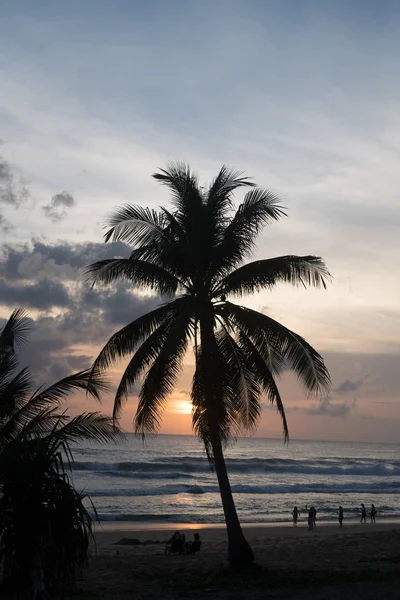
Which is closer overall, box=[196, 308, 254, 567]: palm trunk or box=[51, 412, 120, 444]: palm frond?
box=[51, 412, 120, 444]: palm frond

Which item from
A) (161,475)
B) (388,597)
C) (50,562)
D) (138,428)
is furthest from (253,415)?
(161,475)

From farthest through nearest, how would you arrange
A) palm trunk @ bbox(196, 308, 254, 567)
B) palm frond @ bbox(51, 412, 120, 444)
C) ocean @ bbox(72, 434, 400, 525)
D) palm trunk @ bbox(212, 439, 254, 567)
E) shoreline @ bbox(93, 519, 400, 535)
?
ocean @ bbox(72, 434, 400, 525)
shoreline @ bbox(93, 519, 400, 535)
palm trunk @ bbox(212, 439, 254, 567)
palm trunk @ bbox(196, 308, 254, 567)
palm frond @ bbox(51, 412, 120, 444)

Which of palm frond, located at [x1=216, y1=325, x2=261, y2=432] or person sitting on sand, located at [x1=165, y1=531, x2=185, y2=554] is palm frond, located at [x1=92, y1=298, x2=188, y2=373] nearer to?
palm frond, located at [x1=216, y1=325, x2=261, y2=432]

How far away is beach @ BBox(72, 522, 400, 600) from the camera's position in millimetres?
13312

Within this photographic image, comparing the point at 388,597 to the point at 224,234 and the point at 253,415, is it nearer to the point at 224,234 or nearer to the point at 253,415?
the point at 253,415

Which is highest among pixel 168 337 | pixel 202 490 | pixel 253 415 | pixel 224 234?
pixel 224 234

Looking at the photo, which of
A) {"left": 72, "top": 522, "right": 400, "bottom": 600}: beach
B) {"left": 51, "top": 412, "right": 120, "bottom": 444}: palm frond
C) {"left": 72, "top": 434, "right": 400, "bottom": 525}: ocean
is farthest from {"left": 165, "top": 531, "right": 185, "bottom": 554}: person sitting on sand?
{"left": 51, "top": 412, "right": 120, "bottom": 444}: palm frond

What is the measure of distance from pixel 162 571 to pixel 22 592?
7.64 m

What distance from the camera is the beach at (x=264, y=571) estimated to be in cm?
1331

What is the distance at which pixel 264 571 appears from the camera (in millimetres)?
15148

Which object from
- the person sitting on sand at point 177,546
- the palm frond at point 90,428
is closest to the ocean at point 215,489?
the person sitting on sand at point 177,546

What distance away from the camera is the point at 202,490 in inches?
2031

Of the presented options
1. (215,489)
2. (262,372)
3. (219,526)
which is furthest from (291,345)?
(215,489)

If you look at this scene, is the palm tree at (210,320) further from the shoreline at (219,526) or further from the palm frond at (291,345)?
the shoreline at (219,526)
